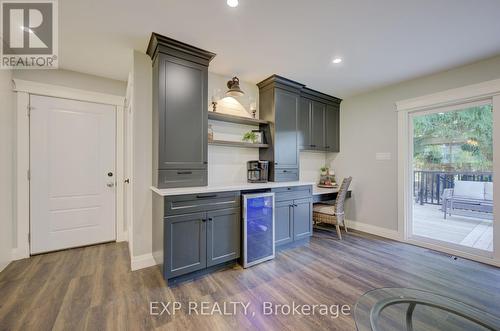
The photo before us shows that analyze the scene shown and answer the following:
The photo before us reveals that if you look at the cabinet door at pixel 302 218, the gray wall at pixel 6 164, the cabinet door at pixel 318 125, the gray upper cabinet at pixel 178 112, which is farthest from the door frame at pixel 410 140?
the gray wall at pixel 6 164

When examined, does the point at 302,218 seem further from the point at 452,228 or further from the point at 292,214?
the point at 452,228

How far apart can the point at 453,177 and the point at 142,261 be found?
448 cm

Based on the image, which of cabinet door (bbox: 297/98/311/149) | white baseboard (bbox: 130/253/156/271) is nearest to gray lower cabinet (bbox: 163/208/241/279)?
white baseboard (bbox: 130/253/156/271)

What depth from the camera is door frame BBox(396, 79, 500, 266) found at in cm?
256

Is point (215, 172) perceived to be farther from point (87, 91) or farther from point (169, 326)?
point (87, 91)

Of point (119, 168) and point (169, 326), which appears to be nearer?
point (169, 326)

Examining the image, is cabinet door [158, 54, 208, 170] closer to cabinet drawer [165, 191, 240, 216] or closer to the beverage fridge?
cabinet drawer [165, 191, 240, 216]

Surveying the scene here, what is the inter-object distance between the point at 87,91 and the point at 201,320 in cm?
334

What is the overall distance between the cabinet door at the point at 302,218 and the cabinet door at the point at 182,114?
1536 mm

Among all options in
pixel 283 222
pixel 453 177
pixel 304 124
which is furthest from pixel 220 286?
pixel 453 177

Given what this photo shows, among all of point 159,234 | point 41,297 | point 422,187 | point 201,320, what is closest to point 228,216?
point 159,234

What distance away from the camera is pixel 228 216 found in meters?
2.41

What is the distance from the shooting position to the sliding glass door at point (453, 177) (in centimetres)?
276

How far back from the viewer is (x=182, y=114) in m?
2.41
